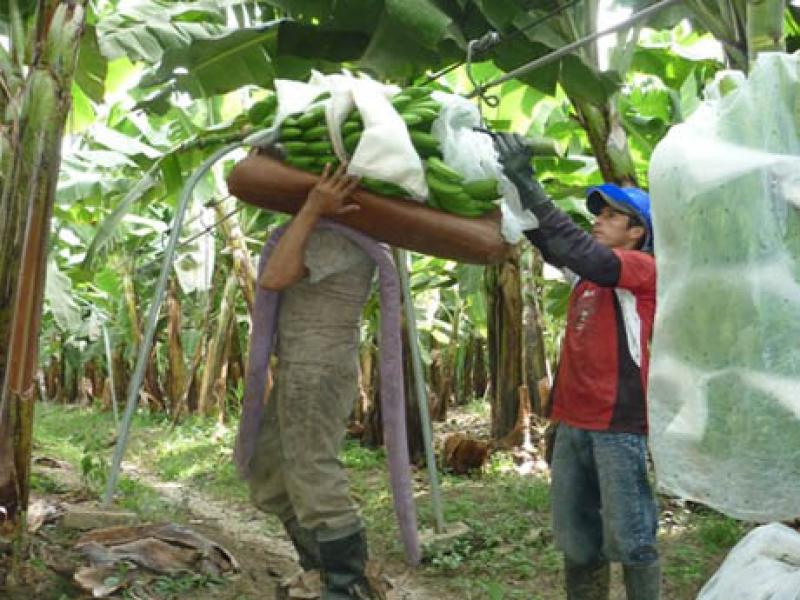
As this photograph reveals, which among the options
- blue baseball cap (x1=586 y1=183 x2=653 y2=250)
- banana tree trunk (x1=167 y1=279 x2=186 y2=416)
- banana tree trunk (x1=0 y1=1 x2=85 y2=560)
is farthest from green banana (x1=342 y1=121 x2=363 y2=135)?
banana tree trunk (x1=167 y1=279 x2=186 y2=416)

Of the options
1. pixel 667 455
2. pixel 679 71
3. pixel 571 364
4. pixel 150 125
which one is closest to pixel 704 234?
pixel 667 455

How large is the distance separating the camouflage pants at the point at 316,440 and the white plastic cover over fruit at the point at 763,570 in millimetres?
1177

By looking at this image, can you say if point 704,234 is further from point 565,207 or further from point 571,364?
point 565,207

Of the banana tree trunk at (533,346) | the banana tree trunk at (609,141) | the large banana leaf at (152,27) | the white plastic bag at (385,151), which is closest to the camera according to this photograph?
the white plastic bag at (385,151)

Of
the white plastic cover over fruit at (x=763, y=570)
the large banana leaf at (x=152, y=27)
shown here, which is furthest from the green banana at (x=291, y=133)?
the large banana leaf at (x=152, y=27)

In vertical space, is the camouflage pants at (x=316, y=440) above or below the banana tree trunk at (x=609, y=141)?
below

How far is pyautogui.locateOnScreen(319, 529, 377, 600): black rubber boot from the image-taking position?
9.28 feet

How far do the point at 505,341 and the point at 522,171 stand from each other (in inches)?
184

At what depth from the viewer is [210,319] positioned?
11406 millimetres

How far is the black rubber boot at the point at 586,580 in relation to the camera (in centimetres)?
296

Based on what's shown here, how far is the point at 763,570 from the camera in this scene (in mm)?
1894

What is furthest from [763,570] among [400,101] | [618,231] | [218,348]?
[218,348]

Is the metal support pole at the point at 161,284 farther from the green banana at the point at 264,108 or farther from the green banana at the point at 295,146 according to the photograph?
the green banana at the point at 295,146

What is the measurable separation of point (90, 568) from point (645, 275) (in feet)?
7.28
